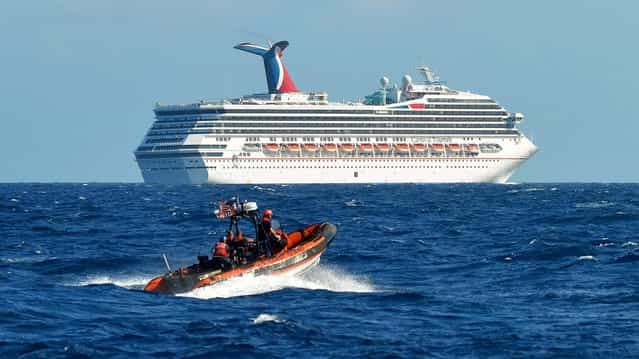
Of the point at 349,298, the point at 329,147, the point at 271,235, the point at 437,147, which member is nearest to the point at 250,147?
the point at 329,147

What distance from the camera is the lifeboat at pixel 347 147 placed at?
13475cm

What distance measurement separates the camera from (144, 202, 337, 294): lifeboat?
24.5 metres

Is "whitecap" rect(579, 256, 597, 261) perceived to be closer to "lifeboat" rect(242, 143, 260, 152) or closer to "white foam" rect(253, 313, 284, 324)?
"white foam" rect(253, 313, 284, 324)

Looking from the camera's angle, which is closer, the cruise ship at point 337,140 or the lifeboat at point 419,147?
the cruise ship at point 337,140

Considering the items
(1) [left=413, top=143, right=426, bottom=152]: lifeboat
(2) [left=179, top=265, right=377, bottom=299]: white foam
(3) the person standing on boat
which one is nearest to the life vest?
(3) the person standing on boat

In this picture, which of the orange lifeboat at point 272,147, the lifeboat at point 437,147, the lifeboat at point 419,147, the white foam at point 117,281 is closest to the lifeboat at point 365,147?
the lifeboat at point 419,147

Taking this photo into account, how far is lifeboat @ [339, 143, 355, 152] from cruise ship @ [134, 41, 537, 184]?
0.36ft

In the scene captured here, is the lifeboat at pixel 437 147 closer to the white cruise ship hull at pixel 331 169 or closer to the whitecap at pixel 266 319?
the white cruise ship hull at pixel 331 169

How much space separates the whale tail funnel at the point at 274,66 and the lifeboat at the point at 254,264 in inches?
4853

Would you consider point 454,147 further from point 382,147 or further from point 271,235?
point 271,235

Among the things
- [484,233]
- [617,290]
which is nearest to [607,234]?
[484,233]

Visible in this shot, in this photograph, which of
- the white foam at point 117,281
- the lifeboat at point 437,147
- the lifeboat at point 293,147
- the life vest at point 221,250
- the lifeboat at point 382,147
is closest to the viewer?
the life vest at point 221,250

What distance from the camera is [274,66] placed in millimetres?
155250

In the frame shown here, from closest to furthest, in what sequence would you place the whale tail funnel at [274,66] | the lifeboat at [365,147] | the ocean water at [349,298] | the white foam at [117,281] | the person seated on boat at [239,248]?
1. the ocean water at [349,298]
2. the person seated on boat at [239,248]
3. the white foam at [117,281]
4. the lifeboat at [365,147]
5. the whale tail funnel at [274,66]
